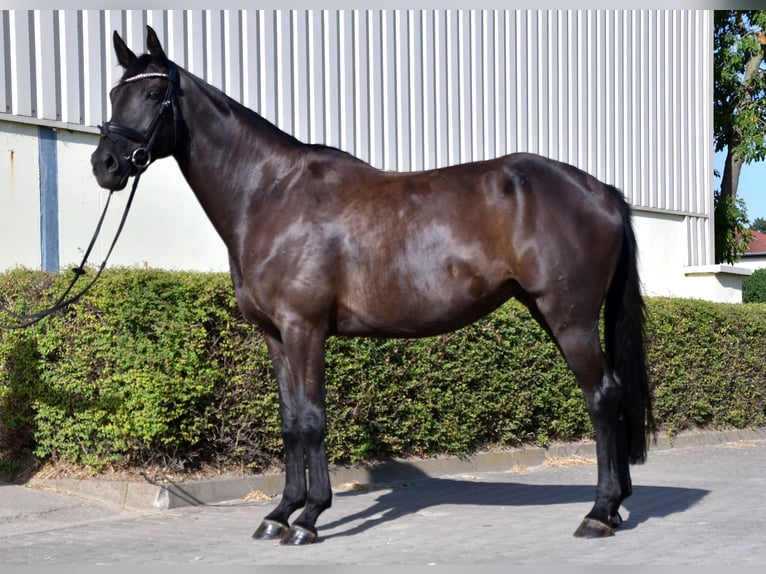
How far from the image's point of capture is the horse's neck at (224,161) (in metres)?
6.10

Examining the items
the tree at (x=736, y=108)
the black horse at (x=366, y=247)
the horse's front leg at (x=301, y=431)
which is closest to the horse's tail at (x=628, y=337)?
the black horse at (x=366, y=247)

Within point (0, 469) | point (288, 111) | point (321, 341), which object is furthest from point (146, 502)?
point (288, 111)

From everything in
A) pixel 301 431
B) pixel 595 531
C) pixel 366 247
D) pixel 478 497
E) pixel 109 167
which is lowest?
pixel 478 497

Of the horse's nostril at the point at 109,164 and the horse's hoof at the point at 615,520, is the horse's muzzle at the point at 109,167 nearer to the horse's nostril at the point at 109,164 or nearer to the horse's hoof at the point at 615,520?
the horse's nostril at the point at 109,164

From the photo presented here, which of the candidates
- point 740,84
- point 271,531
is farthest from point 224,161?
point 740,84

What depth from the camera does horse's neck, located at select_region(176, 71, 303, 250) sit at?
610 cm

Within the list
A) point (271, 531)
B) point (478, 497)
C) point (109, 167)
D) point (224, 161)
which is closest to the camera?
point (109, 167)

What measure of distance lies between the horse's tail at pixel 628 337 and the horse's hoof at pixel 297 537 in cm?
208

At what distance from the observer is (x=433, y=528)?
245 inches

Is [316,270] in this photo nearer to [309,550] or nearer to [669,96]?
[309,550]

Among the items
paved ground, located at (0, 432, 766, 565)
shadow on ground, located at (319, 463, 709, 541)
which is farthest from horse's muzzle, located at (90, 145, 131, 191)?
shadow on ground, located at (319, 463, 709, 541)

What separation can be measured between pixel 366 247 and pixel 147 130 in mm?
1466

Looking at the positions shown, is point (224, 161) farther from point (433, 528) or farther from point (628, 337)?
point (628, 337)

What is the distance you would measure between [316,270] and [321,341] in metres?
0.42
